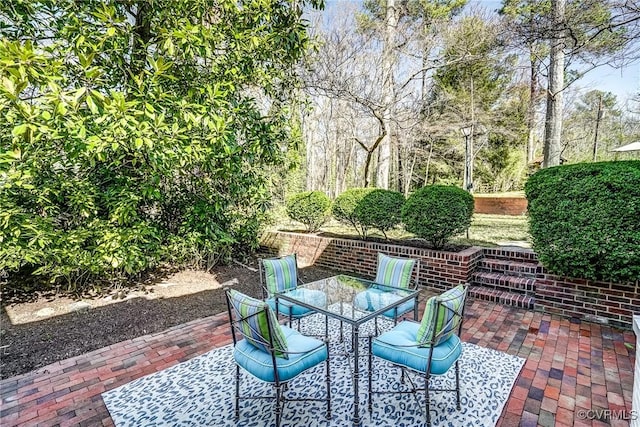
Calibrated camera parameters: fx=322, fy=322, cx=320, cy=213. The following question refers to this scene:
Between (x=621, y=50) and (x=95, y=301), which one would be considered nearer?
(x=95, y=301)

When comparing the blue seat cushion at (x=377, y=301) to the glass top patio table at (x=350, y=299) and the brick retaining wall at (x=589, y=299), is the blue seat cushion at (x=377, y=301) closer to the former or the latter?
the glass top patio table at (x=350, y=299)

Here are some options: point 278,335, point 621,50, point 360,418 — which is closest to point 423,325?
point 360,418

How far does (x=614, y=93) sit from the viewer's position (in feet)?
58.5

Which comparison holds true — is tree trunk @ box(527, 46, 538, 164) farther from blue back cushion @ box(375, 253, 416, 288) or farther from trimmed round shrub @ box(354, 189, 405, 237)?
blue back cushion @ box(375, 253, 416, 288)

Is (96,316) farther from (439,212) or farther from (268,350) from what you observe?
(439,212)

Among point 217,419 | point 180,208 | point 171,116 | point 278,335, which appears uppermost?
point 171,116

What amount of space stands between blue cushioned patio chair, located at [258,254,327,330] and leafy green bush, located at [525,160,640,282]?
2.79 m

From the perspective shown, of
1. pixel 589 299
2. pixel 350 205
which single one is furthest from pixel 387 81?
pixel 589 299

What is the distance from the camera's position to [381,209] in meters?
5.51

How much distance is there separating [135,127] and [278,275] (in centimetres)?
203

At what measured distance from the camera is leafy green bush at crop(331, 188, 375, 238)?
19.2 feet

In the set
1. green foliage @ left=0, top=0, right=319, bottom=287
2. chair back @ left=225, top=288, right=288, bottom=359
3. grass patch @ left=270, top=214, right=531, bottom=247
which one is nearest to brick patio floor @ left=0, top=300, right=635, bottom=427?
chair back @ left=225, top=288, right=288, bottom=359

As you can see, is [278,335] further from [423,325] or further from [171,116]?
[171,116]

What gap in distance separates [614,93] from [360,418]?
2380 cm
